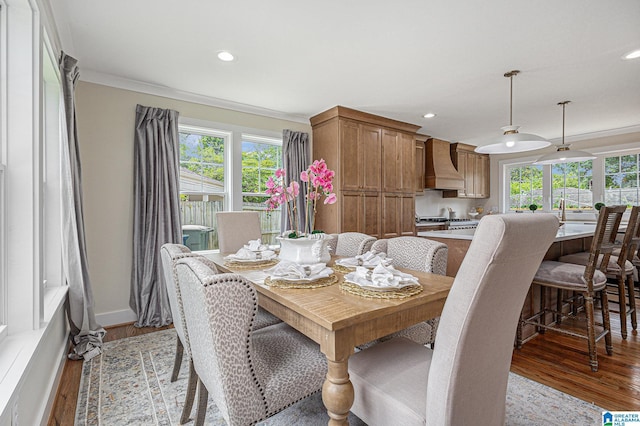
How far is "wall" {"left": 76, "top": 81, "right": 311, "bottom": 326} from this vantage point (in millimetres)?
2896

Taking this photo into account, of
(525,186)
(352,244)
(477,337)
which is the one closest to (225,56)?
(352,244)

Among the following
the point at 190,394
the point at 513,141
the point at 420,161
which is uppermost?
the point at 420,161

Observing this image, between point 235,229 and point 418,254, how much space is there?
1701 mm

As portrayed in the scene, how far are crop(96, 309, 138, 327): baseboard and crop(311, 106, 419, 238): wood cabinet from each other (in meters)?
2.42

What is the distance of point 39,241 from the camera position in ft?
4.95

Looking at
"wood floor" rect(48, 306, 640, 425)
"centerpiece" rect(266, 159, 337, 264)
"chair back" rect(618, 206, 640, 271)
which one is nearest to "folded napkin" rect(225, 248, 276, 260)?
"centerpiece" rect(266, 159, 337, 264)

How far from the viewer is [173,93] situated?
3.30 m

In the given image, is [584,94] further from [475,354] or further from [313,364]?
[313,364]

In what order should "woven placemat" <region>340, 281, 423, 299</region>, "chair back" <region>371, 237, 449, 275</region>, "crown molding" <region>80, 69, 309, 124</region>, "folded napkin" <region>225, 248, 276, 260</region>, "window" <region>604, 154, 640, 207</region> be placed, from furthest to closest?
"window" <region>604, 154, 640, 207</region> → "crown molding" <region>80, 69, 309, 124</region> → "folded napkin" <region>225, 248, 276, 260</region> → "chair back" <region>371, 237, 449, 275</region> → "woven placemat" <region>340, 281, 423, 299</region>

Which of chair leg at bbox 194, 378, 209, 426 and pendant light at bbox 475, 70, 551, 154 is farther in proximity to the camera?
pendant light at bbox 475, 70, 551, 154

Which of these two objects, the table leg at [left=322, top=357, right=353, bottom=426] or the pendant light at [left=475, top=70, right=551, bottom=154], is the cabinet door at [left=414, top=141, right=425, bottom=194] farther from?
the table leg at [left=322, top=357, right=353, bottom=426]

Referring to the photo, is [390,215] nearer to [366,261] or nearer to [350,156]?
[350,156]

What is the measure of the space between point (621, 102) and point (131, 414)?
563 centimetres

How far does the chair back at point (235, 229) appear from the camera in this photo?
2768 mm
